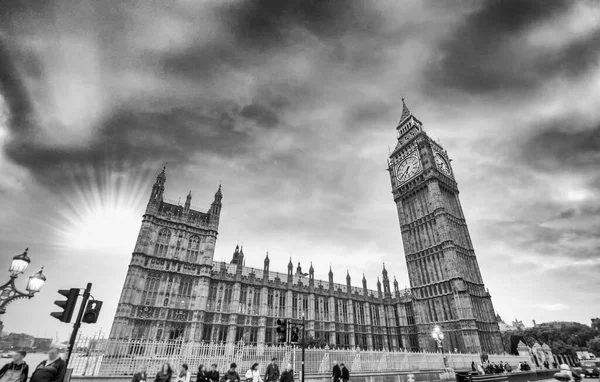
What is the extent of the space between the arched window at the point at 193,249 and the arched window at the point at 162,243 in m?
3.22

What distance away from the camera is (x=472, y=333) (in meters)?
39.8

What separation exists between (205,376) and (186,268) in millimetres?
31822

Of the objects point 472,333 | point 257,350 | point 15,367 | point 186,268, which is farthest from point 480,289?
point 15,367

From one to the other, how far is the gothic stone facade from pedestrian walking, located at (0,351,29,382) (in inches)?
1260

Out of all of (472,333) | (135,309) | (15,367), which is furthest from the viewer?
(472,333)

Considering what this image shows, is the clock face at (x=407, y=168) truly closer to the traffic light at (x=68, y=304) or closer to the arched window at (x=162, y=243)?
the arched window at (x=162, y=243)

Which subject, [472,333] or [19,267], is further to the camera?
[472,333]

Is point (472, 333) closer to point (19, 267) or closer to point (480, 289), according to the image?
point (480, 289)

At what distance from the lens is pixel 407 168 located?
5866 centimetres

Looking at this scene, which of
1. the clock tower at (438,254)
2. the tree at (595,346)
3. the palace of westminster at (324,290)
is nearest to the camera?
the palace of westminster at (324,290)

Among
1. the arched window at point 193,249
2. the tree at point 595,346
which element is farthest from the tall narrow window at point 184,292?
the tree at point 595,346

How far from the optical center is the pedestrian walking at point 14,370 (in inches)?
247

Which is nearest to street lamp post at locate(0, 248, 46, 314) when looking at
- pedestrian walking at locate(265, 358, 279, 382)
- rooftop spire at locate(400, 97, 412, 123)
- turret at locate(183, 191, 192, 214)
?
pedestrian walking at locate(265, 358, 279, 382)

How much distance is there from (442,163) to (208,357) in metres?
56.4
